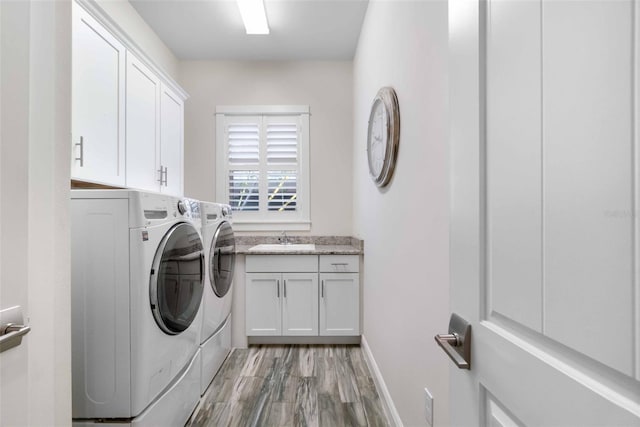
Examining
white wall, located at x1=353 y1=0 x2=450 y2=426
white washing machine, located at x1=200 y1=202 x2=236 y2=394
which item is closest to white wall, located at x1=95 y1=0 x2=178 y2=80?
white washing machine, located at x1=200 y1=202 x2=236 y2=394

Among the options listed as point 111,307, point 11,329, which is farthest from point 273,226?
point 11,329

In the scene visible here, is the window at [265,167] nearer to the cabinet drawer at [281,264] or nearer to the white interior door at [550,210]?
the cabinet drawer at [281,264]

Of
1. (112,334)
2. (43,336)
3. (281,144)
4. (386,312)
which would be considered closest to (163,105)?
(281,144)

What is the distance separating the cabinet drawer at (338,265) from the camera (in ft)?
8.79

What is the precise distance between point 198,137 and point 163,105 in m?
0.94

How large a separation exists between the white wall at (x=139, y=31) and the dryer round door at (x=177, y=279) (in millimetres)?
1548

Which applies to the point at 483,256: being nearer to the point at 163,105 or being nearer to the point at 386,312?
the point at 386,312

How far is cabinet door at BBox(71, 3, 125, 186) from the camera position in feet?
4.71

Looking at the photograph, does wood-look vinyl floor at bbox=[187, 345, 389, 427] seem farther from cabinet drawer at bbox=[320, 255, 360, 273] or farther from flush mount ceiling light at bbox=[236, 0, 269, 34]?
flush mount ceiling light at bbox=[236, 0, 269, 34]

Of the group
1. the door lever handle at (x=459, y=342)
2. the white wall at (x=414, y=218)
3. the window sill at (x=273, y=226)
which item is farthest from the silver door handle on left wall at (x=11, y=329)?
the window sill at (x=273, y=226)

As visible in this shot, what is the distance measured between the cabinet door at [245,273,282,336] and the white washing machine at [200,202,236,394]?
18 cm

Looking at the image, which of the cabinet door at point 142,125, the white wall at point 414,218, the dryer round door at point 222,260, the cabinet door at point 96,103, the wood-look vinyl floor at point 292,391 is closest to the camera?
the white wall at point 414,218

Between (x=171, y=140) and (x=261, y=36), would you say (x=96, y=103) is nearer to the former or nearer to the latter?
(x=171, y=140)

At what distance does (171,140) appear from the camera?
2439mm
